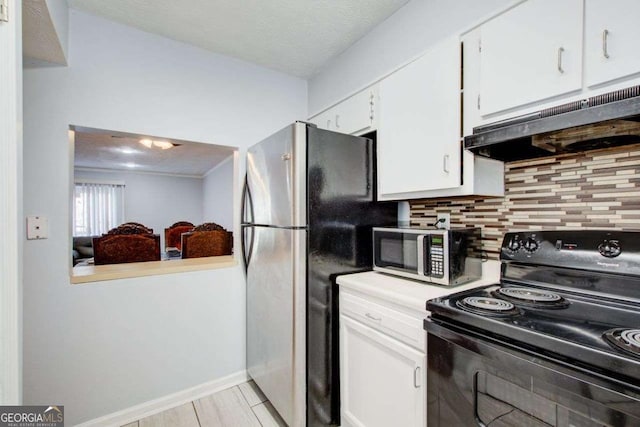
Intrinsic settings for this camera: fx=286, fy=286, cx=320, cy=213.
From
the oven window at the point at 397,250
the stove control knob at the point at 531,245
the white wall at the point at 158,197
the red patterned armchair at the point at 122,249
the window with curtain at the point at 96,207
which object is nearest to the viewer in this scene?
the stove control knob at the point at 531,245

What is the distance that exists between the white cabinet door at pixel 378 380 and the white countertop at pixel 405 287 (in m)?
0.18

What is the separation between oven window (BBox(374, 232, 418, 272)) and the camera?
1453 mm

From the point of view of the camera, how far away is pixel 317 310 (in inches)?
62.8

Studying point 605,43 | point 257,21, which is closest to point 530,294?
point 605,43

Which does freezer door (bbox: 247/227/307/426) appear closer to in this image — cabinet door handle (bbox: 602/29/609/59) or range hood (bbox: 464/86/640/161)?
range hood (bbox: 464/86/640/161)

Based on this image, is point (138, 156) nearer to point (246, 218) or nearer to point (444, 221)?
point (246, 218)

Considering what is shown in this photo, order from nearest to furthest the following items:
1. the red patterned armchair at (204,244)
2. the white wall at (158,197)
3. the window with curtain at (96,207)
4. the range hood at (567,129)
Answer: the range hood at (567,129), the red patterned armchair at (204,244), the window with curtain at (96,207), the white wall at (158,197)

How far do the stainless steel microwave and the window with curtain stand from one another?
23.6ft

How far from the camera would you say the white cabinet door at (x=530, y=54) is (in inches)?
39.3

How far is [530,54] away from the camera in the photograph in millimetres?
1100

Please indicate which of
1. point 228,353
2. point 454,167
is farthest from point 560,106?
point 228,353

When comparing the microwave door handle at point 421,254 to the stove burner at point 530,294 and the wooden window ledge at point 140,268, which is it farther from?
the wooden window ledge at point 140,268

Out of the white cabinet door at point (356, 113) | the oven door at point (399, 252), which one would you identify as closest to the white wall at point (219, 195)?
the white cabinet door at point (356, 113)

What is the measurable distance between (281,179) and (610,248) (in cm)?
145
